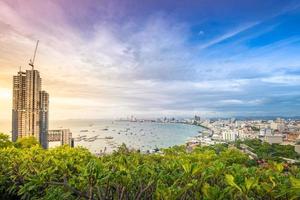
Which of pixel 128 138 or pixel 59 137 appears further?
pixel 128 138

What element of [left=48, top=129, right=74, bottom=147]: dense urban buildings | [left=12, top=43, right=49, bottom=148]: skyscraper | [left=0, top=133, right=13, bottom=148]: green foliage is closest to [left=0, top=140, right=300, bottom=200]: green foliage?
[left=0, top=133, right=13, bottom=148]: green foliage

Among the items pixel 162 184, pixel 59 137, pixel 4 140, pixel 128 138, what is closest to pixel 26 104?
pixel 59 137

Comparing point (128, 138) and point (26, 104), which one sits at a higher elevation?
point (26, 104)

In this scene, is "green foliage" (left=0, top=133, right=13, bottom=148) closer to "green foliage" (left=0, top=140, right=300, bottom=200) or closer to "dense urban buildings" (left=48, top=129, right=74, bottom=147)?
"green foliage" (left=0, top=140, right=300, bottom=200)

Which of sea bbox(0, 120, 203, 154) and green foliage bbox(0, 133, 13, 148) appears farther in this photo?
sea bbox(0, 120, 203, 154)

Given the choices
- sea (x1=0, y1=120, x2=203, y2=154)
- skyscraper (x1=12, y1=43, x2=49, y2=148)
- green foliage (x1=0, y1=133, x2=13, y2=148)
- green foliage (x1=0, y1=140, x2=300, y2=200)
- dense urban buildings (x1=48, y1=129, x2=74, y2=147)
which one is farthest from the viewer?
sea (x1=0, y1=120, x2=203, y2=154)

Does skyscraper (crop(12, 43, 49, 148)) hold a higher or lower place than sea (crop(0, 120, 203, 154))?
higher

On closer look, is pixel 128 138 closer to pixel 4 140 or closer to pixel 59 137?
pixel 59 137

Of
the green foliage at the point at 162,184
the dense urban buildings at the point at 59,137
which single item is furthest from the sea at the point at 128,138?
the green foliage at the point at 162,184
